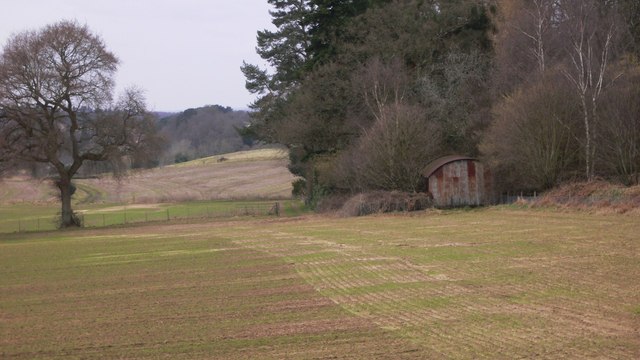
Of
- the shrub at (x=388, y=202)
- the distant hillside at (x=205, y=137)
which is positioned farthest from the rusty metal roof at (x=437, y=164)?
the distant hillside at (x=205, y=137)

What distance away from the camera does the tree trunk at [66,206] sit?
49219 millimetres

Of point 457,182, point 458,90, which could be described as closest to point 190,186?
point 458,90

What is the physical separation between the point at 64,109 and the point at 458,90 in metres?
30.1

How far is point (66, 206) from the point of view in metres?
49.7

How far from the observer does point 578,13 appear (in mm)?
42031

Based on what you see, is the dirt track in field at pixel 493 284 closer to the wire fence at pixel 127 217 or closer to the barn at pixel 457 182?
the barn at pixel 457 182

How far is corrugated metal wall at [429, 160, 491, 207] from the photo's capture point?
44.5 metres

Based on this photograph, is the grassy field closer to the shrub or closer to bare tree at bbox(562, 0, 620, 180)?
bare tree at bbox(562, 0, 620, 180)

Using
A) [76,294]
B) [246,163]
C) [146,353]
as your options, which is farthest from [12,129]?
[246,163]

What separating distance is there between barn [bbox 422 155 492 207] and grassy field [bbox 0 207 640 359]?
55.5 ft

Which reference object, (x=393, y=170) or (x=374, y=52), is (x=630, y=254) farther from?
(x=374, y=52)

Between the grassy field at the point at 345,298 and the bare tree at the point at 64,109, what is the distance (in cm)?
2071

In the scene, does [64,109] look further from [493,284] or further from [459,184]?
[493,284]

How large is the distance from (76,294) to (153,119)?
34.9 metres
